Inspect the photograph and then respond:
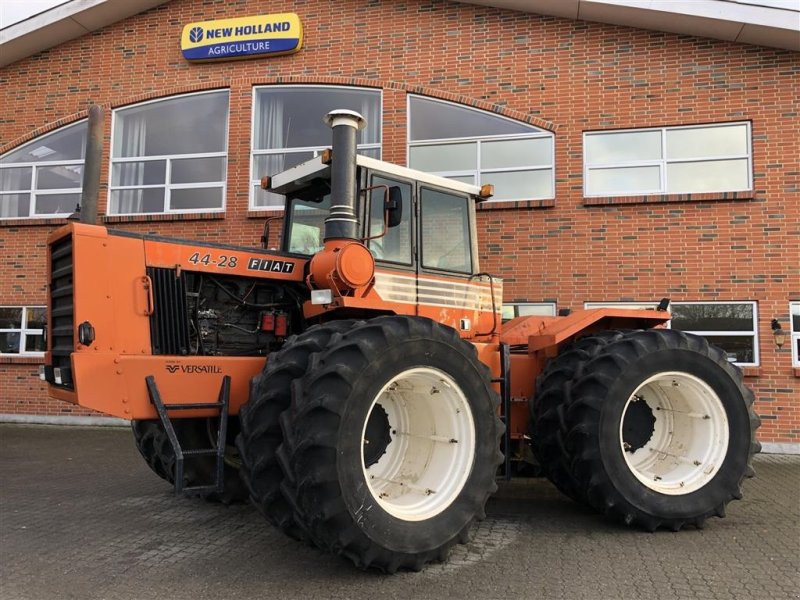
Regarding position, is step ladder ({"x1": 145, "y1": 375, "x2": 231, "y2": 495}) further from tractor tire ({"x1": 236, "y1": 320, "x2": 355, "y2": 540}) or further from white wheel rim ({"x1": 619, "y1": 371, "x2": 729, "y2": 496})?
white wheel rim ({"x1": 619, "y1": 371, "x2": 729, "y2": 496})

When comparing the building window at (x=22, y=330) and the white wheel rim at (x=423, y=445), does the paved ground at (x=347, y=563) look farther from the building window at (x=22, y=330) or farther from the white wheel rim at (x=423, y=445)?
the building window at (x=22, y=330)

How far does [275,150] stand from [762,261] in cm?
792

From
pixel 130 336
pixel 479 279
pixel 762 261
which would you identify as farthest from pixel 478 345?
pixel 762 261

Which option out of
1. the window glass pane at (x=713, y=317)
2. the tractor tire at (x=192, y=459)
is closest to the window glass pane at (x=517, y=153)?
the window glass pane at (x=713, y=317)

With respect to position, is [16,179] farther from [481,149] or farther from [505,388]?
[505,388]

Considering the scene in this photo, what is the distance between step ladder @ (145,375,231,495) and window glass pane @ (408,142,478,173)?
707 centimetres

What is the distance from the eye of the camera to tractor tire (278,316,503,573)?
3.72 meters

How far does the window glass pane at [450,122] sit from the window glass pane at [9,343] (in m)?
7.90

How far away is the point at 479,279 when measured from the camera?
5.81 meters

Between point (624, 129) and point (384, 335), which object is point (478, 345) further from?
point (624, 129)

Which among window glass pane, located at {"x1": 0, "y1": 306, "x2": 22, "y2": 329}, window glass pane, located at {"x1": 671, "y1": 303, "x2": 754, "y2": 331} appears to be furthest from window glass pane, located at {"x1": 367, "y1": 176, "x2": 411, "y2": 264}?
window glass pane, located at {"x1": 0, "y1": 306, "x2": 22, "y2": 329}

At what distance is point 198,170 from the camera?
11.5 m

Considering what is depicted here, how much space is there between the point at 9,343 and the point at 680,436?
11.2 meters

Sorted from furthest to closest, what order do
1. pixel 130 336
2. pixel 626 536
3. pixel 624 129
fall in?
pixel 624 129, pixel 626 536, pixel 130 336
